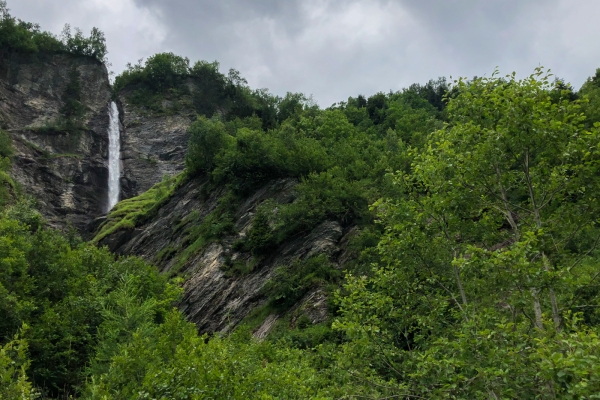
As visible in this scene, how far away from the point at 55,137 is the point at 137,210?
86.7 feet

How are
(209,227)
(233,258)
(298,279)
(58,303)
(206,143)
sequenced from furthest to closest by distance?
(206,143), (209,227), (233,258), (298,279), (58,303)

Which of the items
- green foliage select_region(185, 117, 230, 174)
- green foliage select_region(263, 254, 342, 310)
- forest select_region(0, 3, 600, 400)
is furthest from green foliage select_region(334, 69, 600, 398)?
green foliage select_region(185, 117, 230, 174)

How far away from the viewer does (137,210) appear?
62.9 m

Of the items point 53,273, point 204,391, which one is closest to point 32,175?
point 53,273

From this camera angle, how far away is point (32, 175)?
69000 millimetres

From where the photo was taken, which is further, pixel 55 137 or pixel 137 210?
pixel 55 137

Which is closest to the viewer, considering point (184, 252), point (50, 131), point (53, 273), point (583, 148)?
point (583, 148)

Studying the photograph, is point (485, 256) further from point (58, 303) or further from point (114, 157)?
point (114, 157)

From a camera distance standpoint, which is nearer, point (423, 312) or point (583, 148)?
point (583, 148)

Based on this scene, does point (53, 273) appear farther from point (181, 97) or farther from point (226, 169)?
point (181, 97)

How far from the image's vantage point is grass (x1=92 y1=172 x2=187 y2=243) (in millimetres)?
56656

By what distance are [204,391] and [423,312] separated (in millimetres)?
5572

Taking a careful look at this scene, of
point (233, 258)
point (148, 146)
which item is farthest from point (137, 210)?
point (233, 258)

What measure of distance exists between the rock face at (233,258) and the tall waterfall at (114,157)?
30.9 metres
